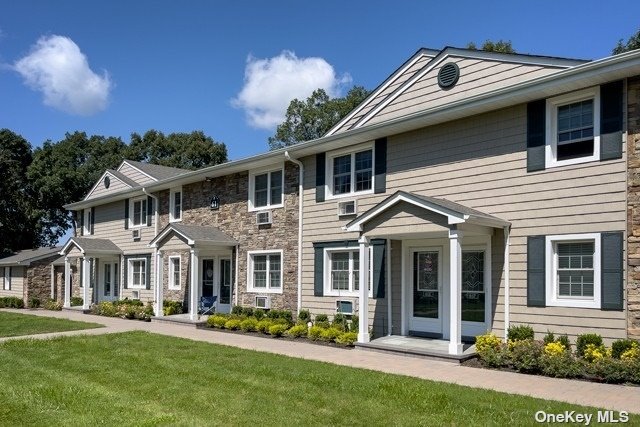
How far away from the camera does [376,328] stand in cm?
1346

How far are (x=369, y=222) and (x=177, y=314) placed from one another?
9.83m

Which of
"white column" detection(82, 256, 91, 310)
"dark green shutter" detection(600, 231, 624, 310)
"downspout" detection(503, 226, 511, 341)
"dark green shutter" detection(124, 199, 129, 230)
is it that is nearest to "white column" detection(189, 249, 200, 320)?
"dark green shutter" detection(124, 199, 129, 230)

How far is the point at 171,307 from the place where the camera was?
19.4 metres

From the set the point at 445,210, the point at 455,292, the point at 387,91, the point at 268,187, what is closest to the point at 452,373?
the point at 455,292

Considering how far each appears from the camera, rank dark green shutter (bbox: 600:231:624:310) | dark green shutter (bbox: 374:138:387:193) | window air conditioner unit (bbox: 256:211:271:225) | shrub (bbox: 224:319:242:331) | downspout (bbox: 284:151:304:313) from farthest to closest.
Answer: window air conditioner unit (bbox: 256:211:271:225)
shrub (bbox: 224:319:242:331)
downspout (bbox: 284:151:304:313)
dark green shutter (bbox: 374:138:387:193)
dark green shutter (bbox: 600:231:624:310)

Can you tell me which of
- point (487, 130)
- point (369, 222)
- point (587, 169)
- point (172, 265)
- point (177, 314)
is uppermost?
point (487, 130)

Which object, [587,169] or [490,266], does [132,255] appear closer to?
[490,266]

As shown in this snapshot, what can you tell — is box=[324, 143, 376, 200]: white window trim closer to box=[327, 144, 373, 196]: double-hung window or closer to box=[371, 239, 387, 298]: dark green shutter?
box=[327, 144, 373, 196]: double-hung window

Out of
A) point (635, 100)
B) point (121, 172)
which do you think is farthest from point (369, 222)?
point (121, 172)

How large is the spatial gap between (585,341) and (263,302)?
30.6 feet

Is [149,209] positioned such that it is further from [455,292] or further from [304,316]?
[455,292]

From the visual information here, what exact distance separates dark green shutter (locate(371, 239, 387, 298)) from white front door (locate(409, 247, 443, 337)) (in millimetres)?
638

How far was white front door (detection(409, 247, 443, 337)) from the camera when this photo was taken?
12570 millimetres
